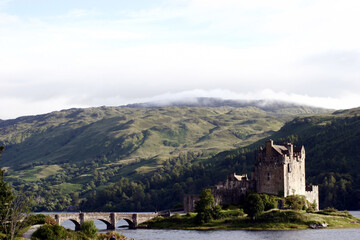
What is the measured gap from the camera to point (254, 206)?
16388 cm

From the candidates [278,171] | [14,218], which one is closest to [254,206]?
[278,171]

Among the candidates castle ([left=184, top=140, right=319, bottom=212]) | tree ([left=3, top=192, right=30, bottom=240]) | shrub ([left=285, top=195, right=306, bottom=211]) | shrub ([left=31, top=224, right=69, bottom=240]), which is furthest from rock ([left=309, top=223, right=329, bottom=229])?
tree ([left=3, top=192, right=30, bottom=240])

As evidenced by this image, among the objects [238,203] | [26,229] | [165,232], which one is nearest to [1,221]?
[26,229]

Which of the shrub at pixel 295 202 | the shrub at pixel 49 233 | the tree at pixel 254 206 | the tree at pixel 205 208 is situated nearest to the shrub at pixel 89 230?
the shrub at pixel 49 233

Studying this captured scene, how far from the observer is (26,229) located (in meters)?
114

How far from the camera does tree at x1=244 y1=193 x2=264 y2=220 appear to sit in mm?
164125

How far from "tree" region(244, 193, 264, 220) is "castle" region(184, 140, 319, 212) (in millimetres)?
13700

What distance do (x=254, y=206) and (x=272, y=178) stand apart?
17.7m

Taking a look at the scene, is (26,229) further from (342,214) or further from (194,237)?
(342,214)

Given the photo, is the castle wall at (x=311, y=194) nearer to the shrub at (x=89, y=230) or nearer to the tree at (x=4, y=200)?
the shrub at (x=89, y=230)

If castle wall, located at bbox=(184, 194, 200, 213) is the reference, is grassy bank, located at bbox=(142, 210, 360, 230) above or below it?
below

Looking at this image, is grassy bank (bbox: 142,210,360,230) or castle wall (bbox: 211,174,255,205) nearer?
grassy bank (bbox: 142,210,360,230)

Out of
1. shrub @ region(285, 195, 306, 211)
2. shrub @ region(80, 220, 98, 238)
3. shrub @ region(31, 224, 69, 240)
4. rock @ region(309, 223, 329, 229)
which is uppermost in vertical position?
shrub @ region(285, 195, 306, 211)

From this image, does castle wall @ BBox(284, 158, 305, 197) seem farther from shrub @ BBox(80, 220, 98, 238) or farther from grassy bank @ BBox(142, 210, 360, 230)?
shrub @ BBox(80, 220, 98, 238)
